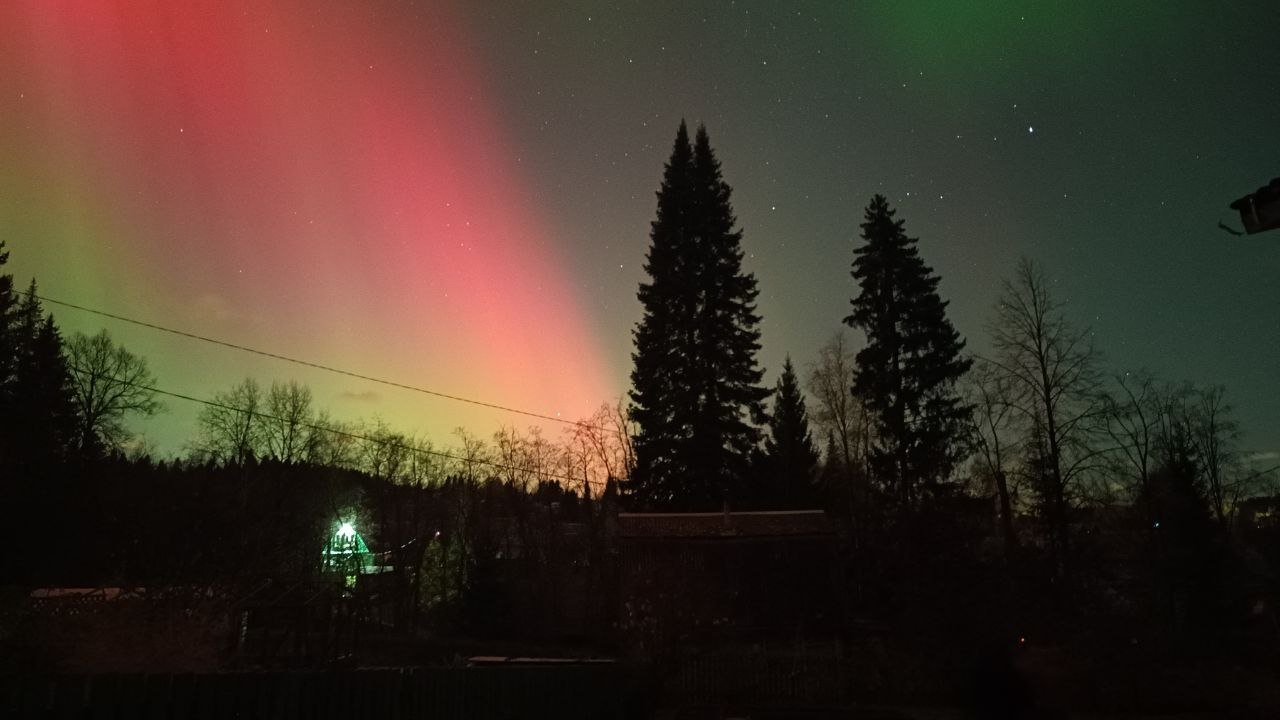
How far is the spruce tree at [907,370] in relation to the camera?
38844 mm

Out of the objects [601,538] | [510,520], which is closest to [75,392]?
[510,520]

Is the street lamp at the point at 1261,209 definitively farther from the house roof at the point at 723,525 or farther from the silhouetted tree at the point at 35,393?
the silhouetted tree at the point at 35,393

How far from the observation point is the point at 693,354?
4094 cm

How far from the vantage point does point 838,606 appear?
101 feet

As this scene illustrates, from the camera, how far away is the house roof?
104 feet

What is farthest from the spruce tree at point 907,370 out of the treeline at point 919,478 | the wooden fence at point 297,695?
the wooden fence at point 297,695

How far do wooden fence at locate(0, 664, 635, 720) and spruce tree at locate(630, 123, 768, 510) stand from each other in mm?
27264

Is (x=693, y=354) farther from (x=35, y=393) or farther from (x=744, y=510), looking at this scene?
(x=35, y=393)

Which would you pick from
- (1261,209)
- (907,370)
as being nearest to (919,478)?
(907,370)

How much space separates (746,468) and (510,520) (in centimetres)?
2000

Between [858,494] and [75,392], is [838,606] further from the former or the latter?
[75,392]

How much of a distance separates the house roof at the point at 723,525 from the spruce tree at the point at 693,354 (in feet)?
17.2

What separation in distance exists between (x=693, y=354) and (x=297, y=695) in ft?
115

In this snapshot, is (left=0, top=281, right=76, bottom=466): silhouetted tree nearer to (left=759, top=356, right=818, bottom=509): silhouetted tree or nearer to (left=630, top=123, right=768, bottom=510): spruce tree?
(left=630, top=123, right=768, bottom=510): spruce tree
